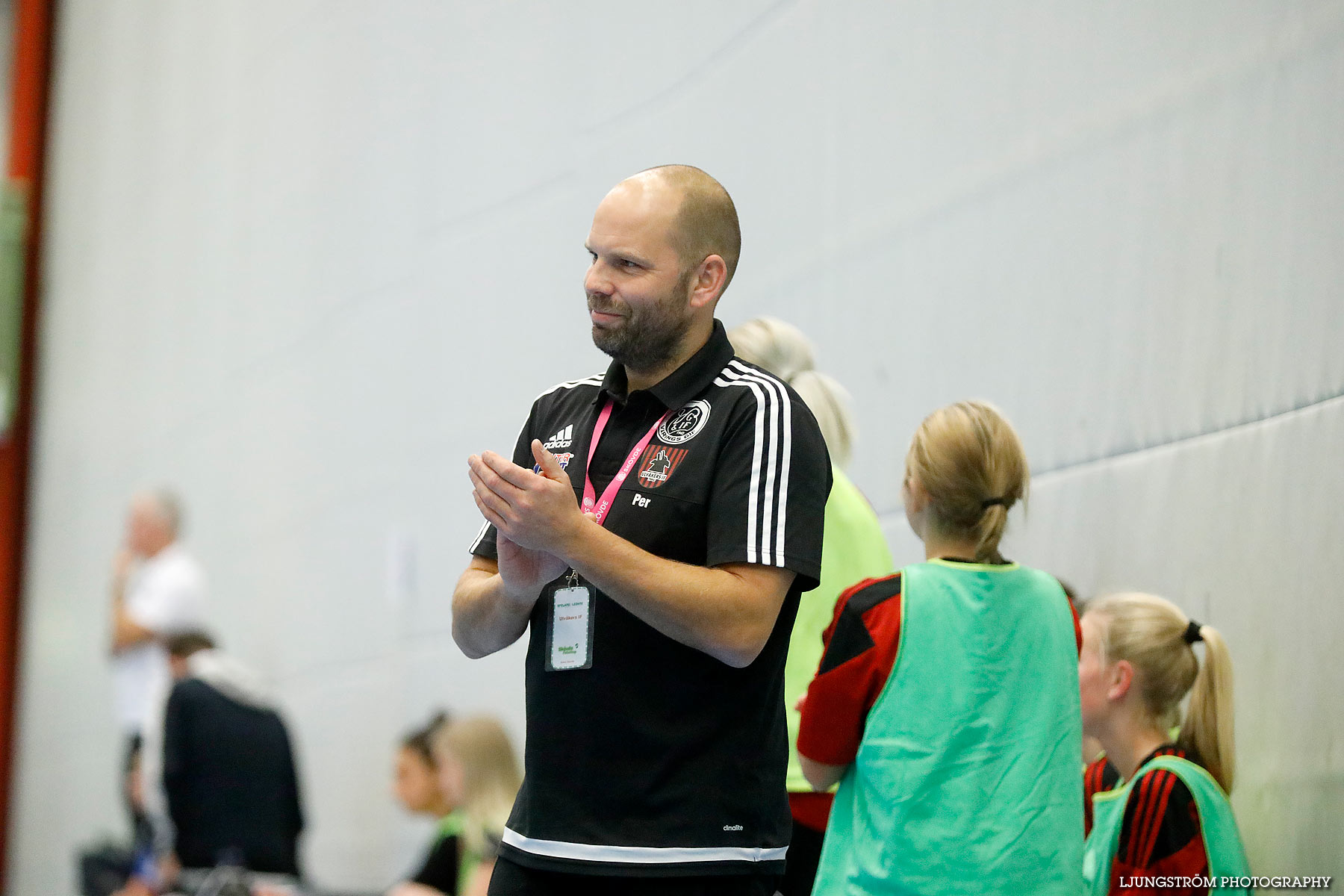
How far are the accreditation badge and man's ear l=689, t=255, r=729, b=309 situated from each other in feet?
1.28

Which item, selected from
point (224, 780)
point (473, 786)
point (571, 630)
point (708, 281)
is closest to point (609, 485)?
point (571, 630)

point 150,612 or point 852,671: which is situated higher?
point 852,671

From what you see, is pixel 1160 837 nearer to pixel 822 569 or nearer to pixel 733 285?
pixel 822 569

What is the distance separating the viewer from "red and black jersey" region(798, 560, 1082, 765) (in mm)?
2150

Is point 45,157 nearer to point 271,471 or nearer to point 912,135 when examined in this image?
point 271,471

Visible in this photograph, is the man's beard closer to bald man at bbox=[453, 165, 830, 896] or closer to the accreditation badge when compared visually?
bald man at bbox=[453, 165, 830, 896]

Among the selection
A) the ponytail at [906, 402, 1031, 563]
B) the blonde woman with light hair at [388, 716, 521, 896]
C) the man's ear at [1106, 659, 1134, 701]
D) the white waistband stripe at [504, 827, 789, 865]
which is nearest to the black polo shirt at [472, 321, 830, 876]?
the white waistband stripe at [504, 827, 789, 865]

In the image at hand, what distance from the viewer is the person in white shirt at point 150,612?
6.57 meters

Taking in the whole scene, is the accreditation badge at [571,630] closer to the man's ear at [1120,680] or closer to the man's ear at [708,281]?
the man's ear at [708,281]

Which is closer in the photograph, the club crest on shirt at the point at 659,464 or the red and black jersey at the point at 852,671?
the club crest on shirt at the point at 659,464

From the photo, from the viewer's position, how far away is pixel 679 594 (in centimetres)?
165

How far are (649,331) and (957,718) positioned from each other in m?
0.76

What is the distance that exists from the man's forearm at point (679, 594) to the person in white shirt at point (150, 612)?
5199 millimetres

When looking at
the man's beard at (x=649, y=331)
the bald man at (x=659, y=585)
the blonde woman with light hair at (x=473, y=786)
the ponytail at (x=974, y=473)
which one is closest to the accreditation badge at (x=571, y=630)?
the bald man at (x=659, y=585)
